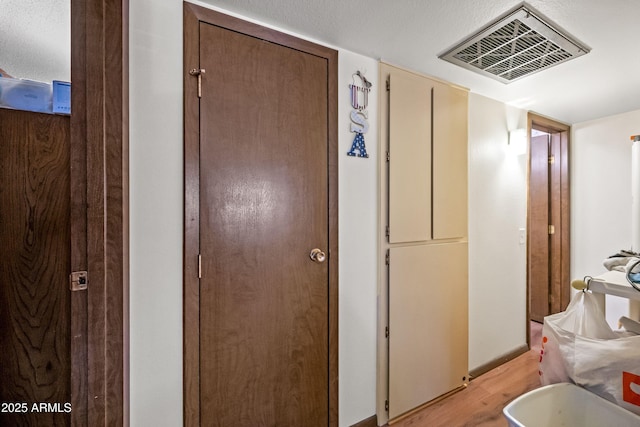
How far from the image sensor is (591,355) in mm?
1161

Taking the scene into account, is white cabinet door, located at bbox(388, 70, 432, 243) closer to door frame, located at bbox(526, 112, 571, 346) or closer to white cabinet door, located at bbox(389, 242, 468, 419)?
white cabinet door, located at bbox(389, 242, 468, 419)

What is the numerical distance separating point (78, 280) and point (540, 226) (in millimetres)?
3915

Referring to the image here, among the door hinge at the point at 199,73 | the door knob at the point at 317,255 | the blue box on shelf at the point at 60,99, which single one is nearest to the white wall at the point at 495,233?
the door knob at the point at 317,255

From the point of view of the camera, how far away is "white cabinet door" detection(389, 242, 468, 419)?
1.76 m

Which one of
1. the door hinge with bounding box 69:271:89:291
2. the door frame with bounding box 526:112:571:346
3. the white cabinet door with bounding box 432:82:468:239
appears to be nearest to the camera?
the door hinge with bounding box 69:271:89:291

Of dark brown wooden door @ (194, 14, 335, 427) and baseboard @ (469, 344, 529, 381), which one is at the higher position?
dark brown wooden door @ (194, 14, 335, 427)

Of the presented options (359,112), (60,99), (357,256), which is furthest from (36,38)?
(357,256)

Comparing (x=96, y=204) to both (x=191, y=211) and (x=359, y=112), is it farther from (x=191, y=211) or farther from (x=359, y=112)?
(x=359, y=112)

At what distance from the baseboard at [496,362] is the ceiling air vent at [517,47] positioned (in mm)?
2220

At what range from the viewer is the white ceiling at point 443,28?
1.25 meters

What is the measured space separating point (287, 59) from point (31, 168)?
1.16 metres

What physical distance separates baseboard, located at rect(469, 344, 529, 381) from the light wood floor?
3 cm

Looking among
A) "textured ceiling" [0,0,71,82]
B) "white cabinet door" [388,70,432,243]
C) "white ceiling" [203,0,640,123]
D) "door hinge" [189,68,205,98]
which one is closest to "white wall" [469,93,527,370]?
"white ceiling" [203,0,640,123]

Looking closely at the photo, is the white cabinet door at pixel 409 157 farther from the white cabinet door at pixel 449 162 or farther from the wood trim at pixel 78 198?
the wood trim at pixel 78 198
